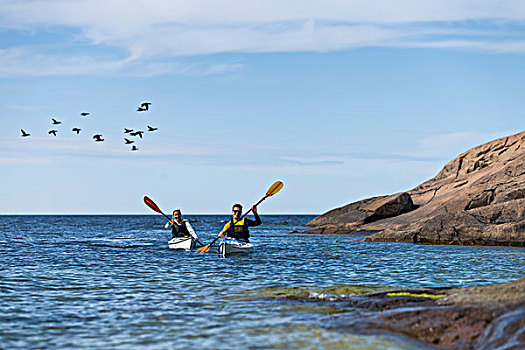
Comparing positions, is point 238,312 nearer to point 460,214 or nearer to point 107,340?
point 107,340

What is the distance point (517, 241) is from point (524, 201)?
2882mm

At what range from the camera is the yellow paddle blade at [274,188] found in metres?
26.3

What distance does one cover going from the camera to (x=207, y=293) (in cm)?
1434

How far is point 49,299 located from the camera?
1370 cm

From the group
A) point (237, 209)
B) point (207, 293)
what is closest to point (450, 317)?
point (207, 293)

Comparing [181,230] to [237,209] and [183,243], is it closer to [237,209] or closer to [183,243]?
[183,243]

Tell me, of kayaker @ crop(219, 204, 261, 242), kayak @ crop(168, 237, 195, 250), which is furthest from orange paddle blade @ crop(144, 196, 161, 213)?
kayaker @ crop(219, 204, 261, 242)

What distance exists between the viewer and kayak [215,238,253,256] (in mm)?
24969

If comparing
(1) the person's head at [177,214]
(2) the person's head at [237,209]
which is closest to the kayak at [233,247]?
(2) the person's head at [237,209]

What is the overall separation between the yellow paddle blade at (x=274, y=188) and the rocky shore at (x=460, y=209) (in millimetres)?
9343

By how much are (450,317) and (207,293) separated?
6.67 m

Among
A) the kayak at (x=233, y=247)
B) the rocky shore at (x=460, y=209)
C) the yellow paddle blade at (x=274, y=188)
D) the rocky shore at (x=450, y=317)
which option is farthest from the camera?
the rocky shore at (x=460, y=209)

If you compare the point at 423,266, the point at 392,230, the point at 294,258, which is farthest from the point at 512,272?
the point at 392,230

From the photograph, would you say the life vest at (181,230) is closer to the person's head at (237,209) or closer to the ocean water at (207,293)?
the ocean water at (207,293)
